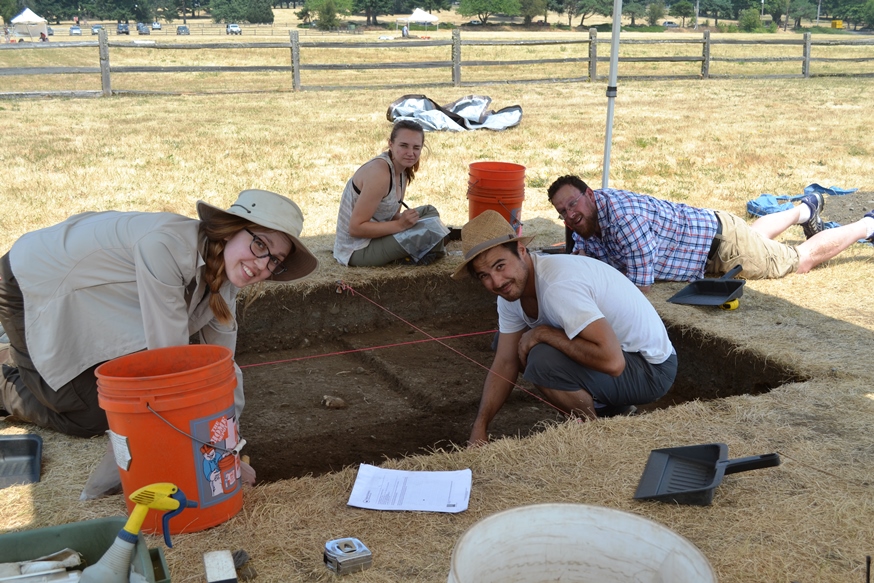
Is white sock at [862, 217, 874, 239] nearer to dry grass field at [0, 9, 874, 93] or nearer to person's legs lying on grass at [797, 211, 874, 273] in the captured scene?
person's legs lying on grass at [797, 211, 874, 273]

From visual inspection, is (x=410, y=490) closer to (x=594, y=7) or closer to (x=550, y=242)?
(x=550, y=242)

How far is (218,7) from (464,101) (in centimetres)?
7739

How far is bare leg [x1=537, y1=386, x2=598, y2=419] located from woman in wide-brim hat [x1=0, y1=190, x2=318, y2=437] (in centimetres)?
139

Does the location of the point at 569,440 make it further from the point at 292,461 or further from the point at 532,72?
the point at 532,72

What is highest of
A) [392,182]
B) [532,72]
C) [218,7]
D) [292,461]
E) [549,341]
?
[218,7]

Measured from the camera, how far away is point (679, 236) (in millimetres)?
5570

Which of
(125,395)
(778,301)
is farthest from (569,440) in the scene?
(778,301)

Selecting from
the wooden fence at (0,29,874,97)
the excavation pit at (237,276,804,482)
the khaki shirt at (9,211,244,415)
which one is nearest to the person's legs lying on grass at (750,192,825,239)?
the excavation pit at (237,276,804,482)

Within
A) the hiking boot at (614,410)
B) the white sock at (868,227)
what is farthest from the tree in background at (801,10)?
→ the hiking boot at (614,410)

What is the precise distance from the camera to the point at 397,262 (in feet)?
20.4

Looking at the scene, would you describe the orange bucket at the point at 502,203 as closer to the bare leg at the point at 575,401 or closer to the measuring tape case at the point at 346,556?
the bare leg at the point at 575,401

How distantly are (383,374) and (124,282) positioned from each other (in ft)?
8.19

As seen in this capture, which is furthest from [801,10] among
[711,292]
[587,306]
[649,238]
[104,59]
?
[587,306]

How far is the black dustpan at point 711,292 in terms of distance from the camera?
519cm
